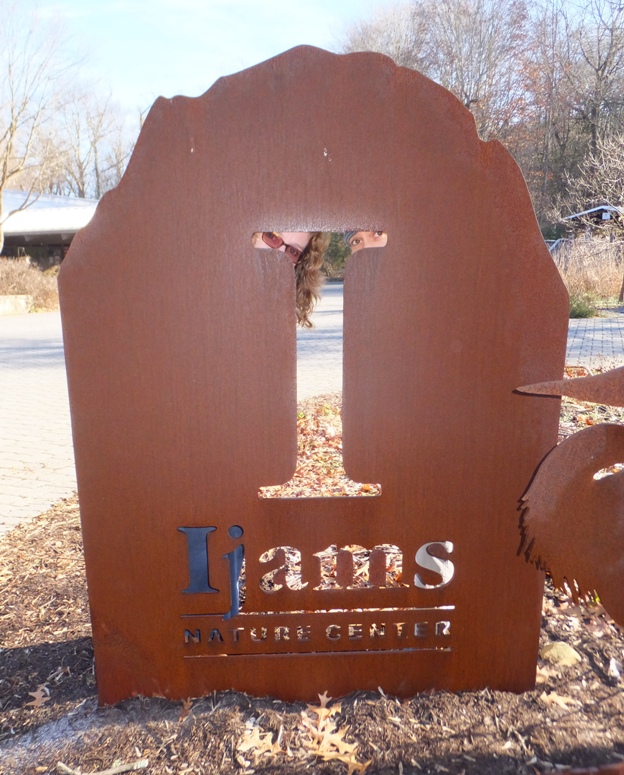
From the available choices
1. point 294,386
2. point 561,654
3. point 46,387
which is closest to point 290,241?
point 294,386

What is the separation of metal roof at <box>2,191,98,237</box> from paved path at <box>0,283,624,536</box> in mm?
7901

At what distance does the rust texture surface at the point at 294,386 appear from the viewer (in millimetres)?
1463

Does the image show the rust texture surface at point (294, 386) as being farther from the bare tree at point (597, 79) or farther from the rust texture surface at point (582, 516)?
the bare tree at point (597, 79)

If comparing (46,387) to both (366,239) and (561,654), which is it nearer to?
(366,239)

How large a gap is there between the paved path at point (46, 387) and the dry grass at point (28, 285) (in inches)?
118

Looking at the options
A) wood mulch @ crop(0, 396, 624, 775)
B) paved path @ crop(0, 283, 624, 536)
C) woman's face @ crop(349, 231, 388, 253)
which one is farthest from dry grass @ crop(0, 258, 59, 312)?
woman's face @ crop(349, 231, 388, 253)

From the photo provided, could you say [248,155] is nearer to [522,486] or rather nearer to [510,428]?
[510,428]

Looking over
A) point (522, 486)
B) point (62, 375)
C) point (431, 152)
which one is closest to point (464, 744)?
point (522, 486)

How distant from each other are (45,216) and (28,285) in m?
6.08

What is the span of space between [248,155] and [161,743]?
1536 mm

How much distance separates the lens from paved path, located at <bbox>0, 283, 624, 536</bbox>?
3.85 meters

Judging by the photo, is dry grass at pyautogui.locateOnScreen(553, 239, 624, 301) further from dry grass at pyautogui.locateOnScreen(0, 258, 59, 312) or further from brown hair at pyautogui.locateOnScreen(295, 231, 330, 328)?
brown hair at pyautogui.locateOnScreen(295, 231, 330, 328)

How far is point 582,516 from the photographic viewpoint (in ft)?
4.73

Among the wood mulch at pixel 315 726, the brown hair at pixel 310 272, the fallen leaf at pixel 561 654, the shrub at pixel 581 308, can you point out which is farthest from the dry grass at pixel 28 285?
the fallen leaf at pixel 561 654
